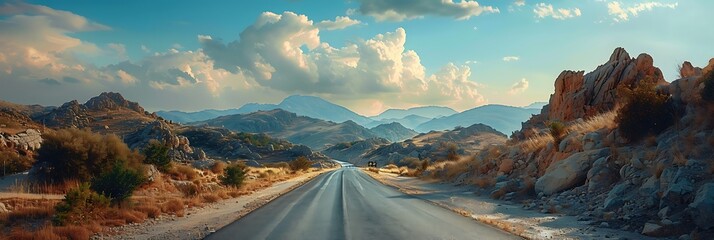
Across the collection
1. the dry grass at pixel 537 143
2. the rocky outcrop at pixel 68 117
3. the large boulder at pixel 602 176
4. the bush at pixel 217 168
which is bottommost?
the large boulder at pixel 602 176

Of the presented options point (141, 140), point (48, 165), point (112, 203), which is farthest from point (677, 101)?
point (141, 140)

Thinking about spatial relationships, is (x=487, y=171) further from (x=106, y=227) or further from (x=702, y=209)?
(x=106, y=227)

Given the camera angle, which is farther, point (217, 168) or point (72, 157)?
point (217, 168)

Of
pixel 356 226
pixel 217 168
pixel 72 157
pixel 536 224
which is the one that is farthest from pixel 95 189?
pixel 217 168

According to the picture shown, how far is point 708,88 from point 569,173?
245 inches

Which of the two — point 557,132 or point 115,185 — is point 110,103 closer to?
point 115,185

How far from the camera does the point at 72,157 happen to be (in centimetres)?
2472

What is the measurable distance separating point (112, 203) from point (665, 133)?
2200 centimetres

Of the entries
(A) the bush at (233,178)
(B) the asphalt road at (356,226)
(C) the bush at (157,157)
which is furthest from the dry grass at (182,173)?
(B) the asphalt road at (356,226)

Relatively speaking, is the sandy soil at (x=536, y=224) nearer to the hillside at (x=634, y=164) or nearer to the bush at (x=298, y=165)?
the hillside at (x=634, y=164)

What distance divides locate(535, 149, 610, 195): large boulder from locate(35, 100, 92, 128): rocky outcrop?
101m

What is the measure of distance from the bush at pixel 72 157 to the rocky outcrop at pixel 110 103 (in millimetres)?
127506

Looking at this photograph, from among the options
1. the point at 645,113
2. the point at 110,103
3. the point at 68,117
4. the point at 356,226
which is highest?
the point at 110,103

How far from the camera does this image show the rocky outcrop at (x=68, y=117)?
102 metres
